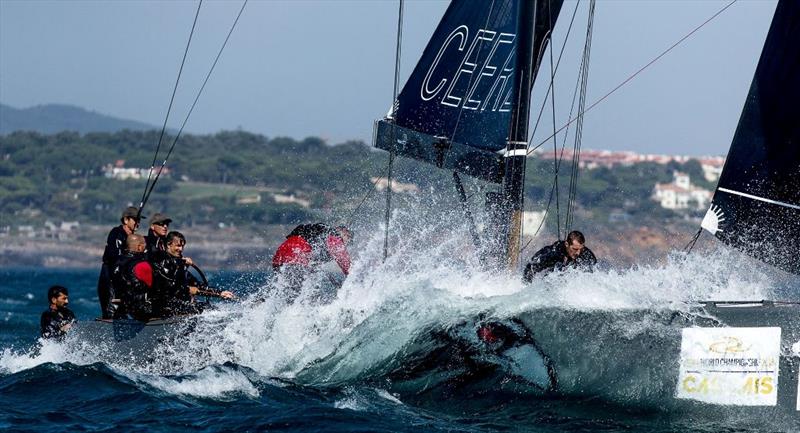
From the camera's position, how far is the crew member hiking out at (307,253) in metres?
10.5

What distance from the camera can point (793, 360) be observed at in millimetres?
8141

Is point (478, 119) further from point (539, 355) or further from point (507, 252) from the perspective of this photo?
point (539, 355)

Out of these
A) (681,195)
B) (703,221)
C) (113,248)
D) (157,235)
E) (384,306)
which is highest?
(681,195)

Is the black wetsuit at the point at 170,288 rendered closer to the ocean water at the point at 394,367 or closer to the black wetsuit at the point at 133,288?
the black wetsuit at the point at 133,288

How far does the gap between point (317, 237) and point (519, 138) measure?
171 centimetres

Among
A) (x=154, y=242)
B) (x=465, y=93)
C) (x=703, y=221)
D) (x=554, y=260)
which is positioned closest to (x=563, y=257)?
(x=554, y=260)

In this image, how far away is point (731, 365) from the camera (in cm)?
826

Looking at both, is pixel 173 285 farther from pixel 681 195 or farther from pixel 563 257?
pixel 681 195

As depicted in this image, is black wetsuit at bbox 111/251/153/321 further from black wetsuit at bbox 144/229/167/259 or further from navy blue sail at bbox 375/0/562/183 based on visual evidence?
navy blue sail at bbox 375/0/562/183

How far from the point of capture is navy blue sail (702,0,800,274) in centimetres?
888

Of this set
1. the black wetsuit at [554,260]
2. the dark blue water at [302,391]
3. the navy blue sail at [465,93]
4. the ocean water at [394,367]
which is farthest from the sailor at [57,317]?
the black wetsuit at [554,260]

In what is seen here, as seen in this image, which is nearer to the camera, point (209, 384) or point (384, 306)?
point (209, 384)

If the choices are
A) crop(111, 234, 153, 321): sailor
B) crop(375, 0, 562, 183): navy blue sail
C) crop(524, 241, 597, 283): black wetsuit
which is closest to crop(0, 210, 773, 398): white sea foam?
crop(524, 241, 597, 283): black wetsuit

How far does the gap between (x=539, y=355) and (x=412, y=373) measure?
0.93 metres
